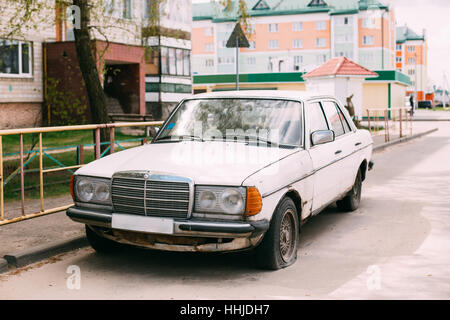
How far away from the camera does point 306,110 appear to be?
6.42m

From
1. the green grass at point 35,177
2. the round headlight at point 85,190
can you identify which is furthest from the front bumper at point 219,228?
the green grass at point 35,177

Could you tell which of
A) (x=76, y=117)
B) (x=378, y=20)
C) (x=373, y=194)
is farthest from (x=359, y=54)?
(x=373, y=194)

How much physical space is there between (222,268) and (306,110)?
1996 mm

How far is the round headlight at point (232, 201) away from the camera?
194 inches

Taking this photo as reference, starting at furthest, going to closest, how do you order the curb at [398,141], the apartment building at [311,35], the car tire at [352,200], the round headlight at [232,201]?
1. the apartment building at [311,35]
2. the curb at [398,141]
3. the car tire at [352,200]
4. the round headlight at [232,201]

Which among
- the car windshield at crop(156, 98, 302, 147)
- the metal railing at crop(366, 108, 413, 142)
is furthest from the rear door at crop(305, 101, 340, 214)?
the metal railing at crop(366, 108, 413, 142)

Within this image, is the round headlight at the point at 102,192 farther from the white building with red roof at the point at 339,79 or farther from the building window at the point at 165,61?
the building window at the point at 165,61

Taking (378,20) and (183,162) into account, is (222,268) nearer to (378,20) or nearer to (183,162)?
(183,162)

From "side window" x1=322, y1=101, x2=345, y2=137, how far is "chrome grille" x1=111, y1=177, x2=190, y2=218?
2803 mm

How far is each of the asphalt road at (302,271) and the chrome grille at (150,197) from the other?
60 centimetres

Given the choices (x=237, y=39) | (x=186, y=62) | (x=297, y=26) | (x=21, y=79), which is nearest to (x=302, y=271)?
(x=237, y=39)

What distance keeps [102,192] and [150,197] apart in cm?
58

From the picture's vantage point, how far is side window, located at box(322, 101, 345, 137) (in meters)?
7.25

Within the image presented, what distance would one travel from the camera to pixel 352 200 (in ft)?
27.3
